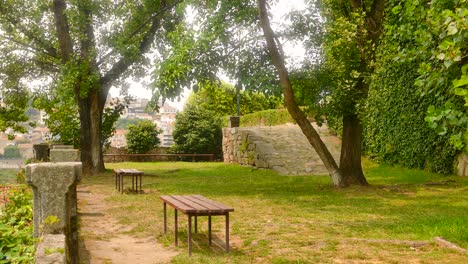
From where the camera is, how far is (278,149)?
2295 cm

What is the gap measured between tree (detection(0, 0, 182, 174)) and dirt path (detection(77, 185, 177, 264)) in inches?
400

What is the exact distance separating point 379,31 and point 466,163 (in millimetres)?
5250

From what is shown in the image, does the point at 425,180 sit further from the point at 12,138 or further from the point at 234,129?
the point at 12,138

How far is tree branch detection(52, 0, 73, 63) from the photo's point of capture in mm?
20234

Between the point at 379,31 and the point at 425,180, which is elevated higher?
the point at 379,31

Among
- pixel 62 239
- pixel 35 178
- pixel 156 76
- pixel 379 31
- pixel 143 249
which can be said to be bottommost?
pixel 143 249

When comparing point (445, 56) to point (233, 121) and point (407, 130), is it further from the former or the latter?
point (233, 121)

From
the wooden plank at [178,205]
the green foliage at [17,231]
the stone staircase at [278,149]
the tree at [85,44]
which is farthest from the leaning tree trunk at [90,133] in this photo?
the wooden plank at [178,205]

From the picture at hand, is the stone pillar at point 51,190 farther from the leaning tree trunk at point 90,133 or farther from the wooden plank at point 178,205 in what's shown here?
the leaning tree trunk at point 90,133

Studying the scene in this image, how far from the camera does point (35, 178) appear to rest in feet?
17.1

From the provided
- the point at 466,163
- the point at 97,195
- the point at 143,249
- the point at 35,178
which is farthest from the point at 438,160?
the point at 35,178

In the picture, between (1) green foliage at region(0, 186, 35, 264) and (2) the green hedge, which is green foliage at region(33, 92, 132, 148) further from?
(1) green foliage at region(0, 186, 35, 264)

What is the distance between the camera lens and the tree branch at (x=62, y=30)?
20234 millimetres

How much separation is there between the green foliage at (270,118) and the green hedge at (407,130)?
856 cm
